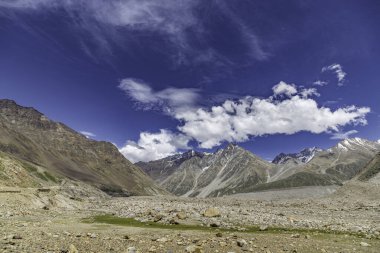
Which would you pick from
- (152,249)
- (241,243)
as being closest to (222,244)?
(241,243)

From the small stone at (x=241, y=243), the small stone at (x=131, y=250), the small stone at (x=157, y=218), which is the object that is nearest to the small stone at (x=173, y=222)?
the small stone at (x=157, y=218)

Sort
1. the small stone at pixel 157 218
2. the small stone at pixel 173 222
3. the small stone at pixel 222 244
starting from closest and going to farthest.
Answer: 1. the small stone at pixel 222 244
2. the small stone at pixel 173 222
3. the small stone at pixel 157 218

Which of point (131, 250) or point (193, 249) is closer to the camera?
point (131, 250)

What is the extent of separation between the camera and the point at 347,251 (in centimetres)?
2981

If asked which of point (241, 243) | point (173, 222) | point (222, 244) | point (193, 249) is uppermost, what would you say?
point (173, 222)

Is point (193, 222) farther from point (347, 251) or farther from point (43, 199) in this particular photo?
point (43, 199)

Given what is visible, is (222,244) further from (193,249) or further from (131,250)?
(131,250)

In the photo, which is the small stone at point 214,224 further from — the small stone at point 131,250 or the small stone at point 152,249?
the small stone at point 131,250

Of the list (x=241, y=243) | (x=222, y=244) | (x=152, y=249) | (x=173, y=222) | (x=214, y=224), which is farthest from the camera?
(x=173, y=222)

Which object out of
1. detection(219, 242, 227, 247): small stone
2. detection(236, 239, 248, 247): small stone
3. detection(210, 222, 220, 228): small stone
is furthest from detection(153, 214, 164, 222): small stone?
detection(236, 239, 248, 247): small stone

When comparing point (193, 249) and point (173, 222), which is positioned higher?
point (173, 222)

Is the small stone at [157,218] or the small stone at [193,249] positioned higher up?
the small stone at [157,218]

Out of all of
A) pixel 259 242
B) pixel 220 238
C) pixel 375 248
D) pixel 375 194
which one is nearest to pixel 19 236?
pixel 220 238

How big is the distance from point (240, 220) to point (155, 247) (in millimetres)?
28534
